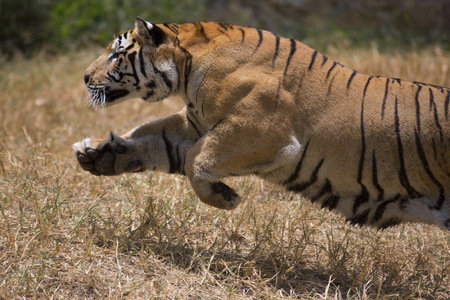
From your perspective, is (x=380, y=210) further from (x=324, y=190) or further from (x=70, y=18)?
(x=70, y=18)

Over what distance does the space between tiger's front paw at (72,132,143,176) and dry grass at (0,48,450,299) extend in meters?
0.27

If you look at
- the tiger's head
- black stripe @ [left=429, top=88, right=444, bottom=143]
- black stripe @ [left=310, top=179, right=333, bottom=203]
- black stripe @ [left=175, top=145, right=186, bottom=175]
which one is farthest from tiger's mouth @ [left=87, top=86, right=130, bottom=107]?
black stripe @ [left=429, top=88, right=444, bottom=143]

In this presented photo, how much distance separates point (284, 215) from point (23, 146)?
2302 millimetres

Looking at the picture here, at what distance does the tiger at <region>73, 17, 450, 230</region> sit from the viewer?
305cm

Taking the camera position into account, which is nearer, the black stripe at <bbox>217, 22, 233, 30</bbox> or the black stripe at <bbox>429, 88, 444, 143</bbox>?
the black stripe at <bbox>429, 88, 444, 143</bbox>

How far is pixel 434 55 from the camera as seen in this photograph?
22.1ft

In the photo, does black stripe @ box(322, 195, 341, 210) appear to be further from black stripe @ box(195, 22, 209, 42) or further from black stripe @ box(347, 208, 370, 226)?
black stripe @ box(195, 22, 209, 42)

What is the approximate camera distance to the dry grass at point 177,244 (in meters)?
2.95

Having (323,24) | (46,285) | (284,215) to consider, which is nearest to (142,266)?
(46,285)

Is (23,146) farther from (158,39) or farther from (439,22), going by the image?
(439,22)

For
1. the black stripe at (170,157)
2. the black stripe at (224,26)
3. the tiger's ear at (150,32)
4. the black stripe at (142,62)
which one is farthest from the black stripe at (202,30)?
the black stripe at (170,157)

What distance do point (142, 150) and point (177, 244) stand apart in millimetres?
621

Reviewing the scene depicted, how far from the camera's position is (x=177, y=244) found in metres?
3.37

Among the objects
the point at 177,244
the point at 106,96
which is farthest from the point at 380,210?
the point at 106,96
